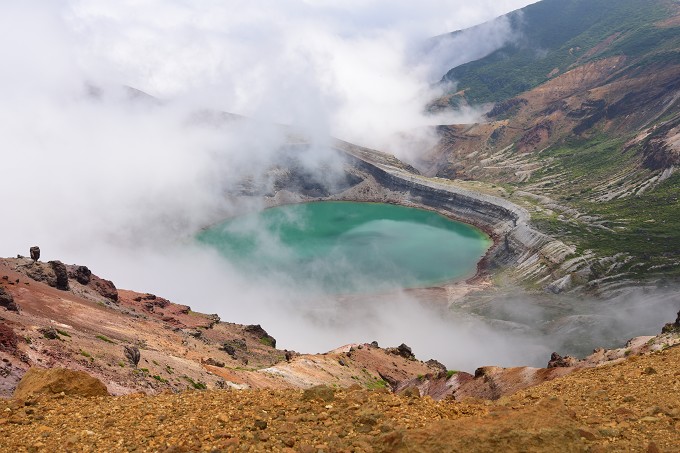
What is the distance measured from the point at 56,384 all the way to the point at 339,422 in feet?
41.8

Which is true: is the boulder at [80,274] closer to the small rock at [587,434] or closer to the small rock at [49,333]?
the small rock at [49,333]

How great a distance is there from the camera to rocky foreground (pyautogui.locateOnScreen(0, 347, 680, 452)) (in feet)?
44.1

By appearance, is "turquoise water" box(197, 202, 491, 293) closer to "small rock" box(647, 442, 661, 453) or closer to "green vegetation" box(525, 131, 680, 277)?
"green vegetation" box(525, 131, 680, 277)

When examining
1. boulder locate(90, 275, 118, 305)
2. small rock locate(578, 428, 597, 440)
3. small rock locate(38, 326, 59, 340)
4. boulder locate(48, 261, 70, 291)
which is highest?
boulder locate(90, 275, 118, 305)

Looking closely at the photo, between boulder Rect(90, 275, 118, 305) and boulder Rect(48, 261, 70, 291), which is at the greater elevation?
boulder Rect(90, 275, 118, 305)

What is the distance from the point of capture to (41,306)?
4591 cm

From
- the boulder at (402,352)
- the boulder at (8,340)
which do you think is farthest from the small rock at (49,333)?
the boulder at (402,352)

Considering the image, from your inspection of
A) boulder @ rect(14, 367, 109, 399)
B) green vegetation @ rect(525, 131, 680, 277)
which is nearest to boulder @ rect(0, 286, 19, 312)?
boulder @ rect(14, 367, 109, 399)

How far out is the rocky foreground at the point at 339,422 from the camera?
530 inches

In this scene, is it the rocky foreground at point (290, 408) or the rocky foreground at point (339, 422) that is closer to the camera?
the rocky foreground at point (339, 422)

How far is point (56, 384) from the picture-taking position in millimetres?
20969

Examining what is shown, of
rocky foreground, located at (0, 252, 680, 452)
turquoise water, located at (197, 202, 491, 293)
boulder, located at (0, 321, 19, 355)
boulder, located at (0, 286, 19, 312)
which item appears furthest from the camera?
turquoise water, located at (197, 202, 491, 293)

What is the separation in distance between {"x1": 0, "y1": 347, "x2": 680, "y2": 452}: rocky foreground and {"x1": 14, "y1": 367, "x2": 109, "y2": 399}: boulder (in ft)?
1.72

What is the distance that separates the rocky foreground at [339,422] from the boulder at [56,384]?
1.72ft
